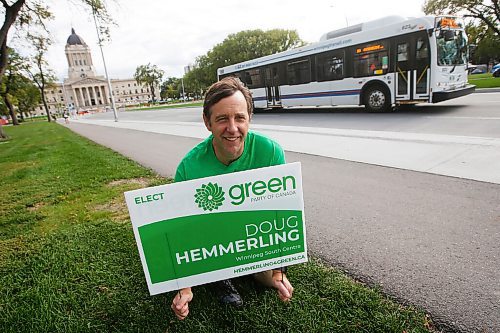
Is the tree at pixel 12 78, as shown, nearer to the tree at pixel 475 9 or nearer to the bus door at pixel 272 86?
the bus door at pixel 272 86

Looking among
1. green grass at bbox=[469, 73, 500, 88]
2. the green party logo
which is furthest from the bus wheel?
green grass at bbox=[469, 73, 500, 88]

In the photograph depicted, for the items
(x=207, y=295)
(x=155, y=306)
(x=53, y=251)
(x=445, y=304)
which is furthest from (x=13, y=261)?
(x=445, y=304)

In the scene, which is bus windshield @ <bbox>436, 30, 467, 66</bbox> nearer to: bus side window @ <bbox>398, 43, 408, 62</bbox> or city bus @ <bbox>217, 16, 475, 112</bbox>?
city bus @ <bbox>217, 16, 475, 112</bbox>

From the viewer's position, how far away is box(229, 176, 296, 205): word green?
5.86 ft

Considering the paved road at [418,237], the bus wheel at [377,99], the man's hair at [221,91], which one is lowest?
the paved road at [418,237]

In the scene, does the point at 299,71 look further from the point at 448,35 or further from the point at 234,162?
the point at 234,162

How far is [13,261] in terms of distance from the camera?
3180 mm

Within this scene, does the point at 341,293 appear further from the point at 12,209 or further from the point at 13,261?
the point at 12,209

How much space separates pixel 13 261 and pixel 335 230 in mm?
3381

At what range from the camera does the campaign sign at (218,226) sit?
1724mm

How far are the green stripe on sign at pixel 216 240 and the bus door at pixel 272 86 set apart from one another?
1650cm

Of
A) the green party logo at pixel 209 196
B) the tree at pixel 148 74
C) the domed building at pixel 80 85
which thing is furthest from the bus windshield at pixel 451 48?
the domed building at pixel 80 85

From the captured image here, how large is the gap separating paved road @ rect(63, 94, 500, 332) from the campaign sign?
1.03 meters

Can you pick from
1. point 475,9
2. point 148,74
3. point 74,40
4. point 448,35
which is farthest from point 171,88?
point 448,35
